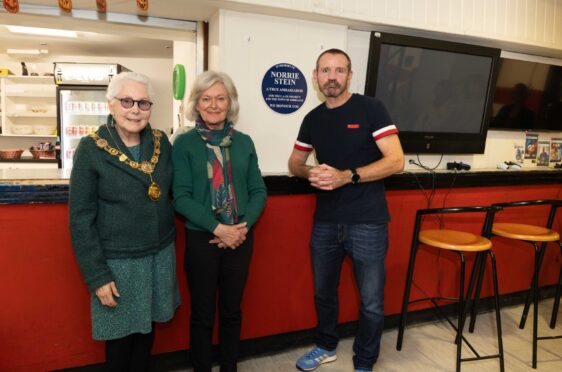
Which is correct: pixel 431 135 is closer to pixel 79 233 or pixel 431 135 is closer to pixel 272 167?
pixel 272 167

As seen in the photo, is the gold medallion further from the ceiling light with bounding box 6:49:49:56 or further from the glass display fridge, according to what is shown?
the ceiling light with bounding box 6:49:49:56

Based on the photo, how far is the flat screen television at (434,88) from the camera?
8.63 ft

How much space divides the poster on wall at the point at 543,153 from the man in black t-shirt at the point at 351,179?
7.36 ft

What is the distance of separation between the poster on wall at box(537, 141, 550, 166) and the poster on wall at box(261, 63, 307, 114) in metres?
2.37

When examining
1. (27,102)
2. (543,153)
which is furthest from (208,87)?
(27,102)

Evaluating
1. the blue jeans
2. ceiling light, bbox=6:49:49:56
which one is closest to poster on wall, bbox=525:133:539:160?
the blue jeans

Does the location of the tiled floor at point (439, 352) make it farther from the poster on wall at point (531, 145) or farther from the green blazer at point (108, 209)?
the poster on wall at point (531, 145)

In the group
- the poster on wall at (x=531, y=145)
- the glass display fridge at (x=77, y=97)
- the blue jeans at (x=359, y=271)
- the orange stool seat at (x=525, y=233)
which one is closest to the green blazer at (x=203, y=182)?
the blue jeans at (x=359, y=271)

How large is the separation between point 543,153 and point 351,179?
8.30 feet

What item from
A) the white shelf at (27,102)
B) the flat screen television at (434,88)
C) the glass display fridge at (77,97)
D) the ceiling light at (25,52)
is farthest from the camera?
the white shelf at (27,102)

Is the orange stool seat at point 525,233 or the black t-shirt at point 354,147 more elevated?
the black t-shirt at point 354,147

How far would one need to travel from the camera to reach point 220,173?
182 cm

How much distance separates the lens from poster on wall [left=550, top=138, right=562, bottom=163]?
3.61 meters

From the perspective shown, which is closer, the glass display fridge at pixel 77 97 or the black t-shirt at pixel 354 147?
the black t-shirt at pixel 354 147
